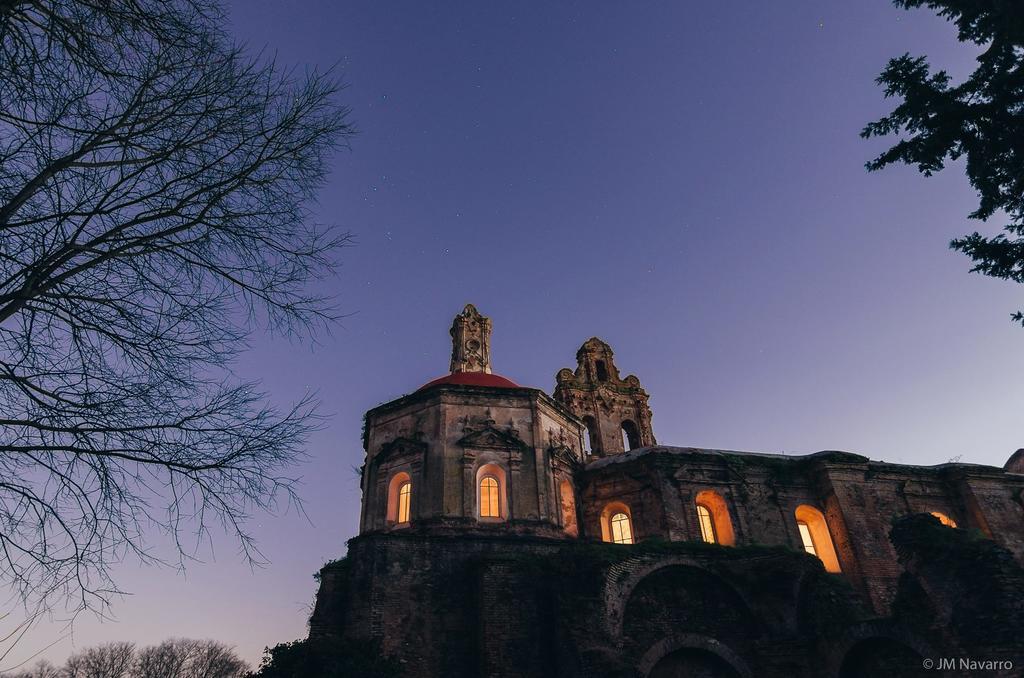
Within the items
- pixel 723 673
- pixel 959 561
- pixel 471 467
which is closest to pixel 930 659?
pixel 959 561

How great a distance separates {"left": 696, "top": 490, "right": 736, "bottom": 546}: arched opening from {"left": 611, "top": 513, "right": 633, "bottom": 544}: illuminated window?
2.53m

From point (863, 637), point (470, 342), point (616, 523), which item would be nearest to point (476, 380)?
point (470, 342)

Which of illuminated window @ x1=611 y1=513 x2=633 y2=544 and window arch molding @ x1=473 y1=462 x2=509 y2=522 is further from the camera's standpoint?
illuminated window @ x1=611 y1=513 x2=633 y2=544

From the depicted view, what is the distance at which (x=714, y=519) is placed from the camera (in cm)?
2077

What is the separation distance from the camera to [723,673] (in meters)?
15.2

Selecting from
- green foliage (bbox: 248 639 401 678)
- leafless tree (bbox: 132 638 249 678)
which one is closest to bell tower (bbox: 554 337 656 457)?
green foliage (bbox: 248 639 401 678)

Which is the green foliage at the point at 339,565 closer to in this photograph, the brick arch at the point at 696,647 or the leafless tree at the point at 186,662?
the brick arch at the point at 696,647

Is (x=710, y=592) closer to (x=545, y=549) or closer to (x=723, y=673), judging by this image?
(x=723, y=673)

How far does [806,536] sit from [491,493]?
1199cm

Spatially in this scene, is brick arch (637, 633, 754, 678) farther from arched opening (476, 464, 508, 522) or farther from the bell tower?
the bell tower

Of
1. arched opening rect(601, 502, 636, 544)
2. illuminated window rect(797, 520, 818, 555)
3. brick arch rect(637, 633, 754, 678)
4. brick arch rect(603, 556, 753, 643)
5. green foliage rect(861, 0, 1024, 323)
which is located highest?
green foliage rect(861, 0, 1024, 323)

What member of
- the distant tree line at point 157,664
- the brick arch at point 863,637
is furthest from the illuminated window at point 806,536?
the distant tree line at point 157,664

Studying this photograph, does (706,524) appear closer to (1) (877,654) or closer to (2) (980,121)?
(1) (877,654)

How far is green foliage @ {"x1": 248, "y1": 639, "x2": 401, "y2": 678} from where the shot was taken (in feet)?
38.0
